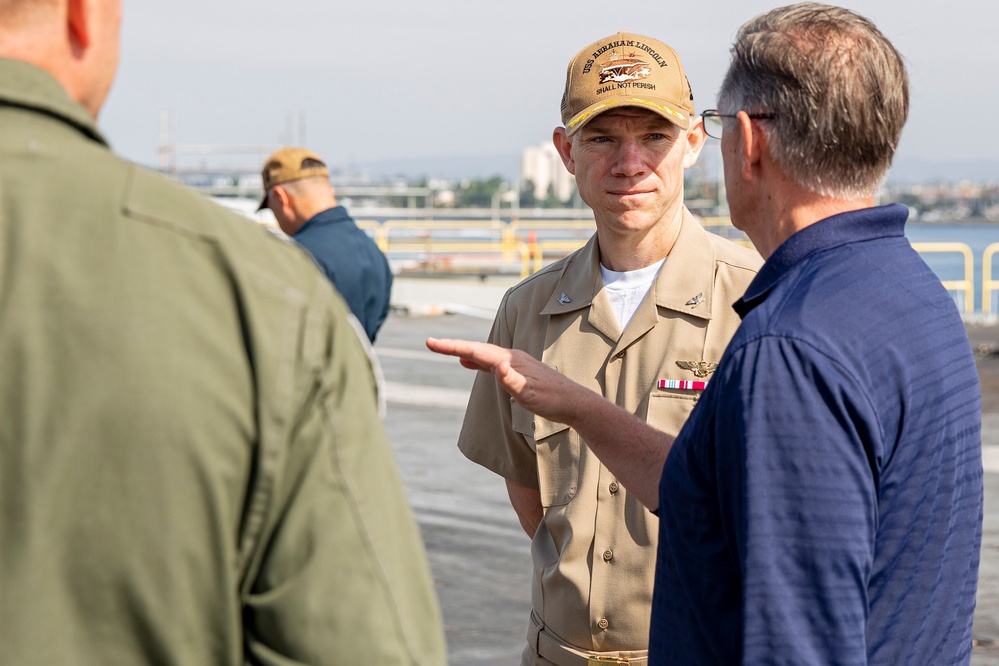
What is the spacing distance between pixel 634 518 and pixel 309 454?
161 cm

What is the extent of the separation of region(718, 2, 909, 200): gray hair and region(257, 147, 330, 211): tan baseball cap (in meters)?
5.05

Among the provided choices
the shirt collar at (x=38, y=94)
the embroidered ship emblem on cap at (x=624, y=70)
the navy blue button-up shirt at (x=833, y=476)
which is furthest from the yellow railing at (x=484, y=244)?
the shirt collar at (x=38, y=94)

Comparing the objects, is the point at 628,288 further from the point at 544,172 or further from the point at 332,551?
the point at 544,172

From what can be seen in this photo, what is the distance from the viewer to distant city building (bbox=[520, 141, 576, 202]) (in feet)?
179

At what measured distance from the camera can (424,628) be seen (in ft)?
4.17

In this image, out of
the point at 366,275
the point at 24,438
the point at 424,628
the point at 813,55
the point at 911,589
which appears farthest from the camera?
the point at 366,275

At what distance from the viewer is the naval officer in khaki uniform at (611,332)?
107 inches

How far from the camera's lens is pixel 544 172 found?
73.1 meters

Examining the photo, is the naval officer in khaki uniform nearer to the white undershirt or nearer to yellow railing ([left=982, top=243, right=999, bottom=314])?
the white undershirt

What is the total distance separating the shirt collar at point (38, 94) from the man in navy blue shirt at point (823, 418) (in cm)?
103

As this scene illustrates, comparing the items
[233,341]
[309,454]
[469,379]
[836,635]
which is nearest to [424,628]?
[309,454]

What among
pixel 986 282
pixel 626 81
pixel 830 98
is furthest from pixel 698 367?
pixel 986 282

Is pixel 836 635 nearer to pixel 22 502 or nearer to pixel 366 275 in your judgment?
pixel 22 502

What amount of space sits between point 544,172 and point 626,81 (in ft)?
233
